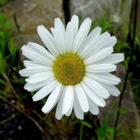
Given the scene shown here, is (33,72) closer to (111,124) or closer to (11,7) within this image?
(111,124)

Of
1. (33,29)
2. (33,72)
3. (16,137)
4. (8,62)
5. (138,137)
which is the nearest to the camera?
(33,72)

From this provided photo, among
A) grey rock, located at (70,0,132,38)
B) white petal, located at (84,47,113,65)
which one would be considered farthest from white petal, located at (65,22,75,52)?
grey rock, located at (70,0,132,38)

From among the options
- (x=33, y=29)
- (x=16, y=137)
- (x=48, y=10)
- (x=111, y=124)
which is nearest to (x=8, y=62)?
(x=33, y=29)

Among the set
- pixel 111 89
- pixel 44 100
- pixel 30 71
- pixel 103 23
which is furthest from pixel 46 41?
pixel 103 23

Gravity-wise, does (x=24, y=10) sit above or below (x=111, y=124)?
above

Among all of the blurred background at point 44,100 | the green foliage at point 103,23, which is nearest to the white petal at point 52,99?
the blurred background at point 44,100

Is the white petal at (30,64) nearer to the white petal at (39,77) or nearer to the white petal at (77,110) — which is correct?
the white petal at (39,77)
